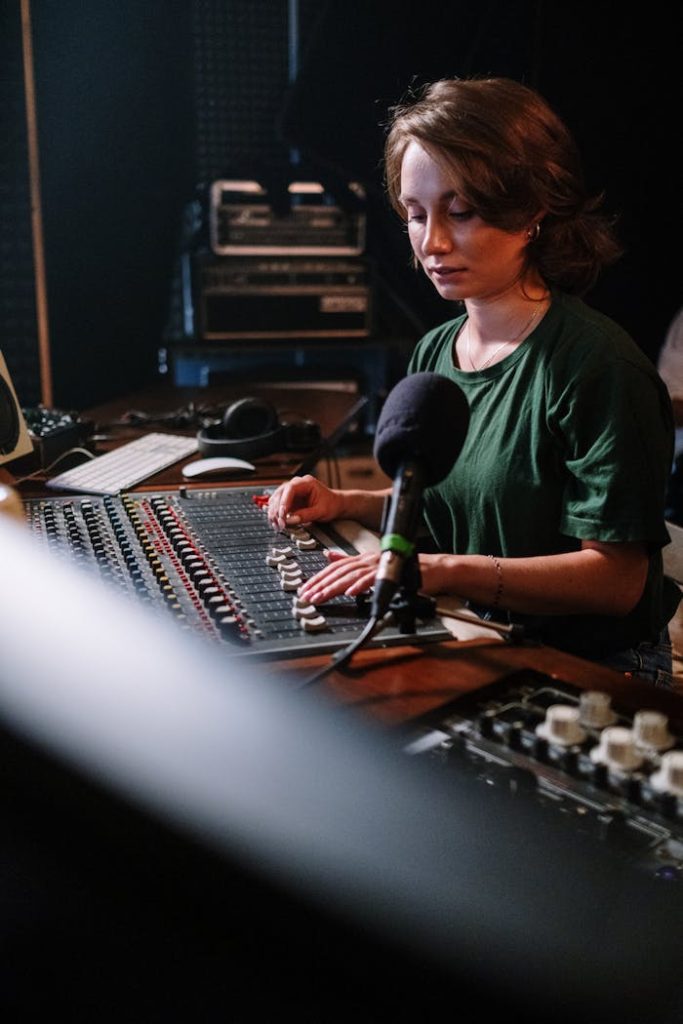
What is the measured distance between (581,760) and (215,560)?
638 millimetres

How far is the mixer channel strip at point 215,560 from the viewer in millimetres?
1042

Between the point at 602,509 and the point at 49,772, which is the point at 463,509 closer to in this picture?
the point at 602,509

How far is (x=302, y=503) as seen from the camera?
1.47m

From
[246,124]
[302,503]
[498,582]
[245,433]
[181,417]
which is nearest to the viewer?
[498,582]

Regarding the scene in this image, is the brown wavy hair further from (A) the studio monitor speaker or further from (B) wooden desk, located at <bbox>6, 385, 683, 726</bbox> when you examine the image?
(A) the studio monitor speaker

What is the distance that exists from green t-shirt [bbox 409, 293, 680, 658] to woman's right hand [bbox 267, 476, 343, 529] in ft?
0.63

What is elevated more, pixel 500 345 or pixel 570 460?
pixel 500 345

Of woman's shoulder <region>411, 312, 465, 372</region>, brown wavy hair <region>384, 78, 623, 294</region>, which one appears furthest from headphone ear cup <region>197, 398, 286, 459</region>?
brown wavy hair <region>384, 78, 623, 294</region>

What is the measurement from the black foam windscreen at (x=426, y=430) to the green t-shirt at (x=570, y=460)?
0.38 meters

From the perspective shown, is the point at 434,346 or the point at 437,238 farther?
the point at 434,346

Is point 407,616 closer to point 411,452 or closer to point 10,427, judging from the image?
point 411,452

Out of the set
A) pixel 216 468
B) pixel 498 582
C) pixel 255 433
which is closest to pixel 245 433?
pixel 255 433

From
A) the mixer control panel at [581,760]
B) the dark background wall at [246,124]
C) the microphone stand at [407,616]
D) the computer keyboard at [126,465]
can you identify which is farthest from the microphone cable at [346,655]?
the dark background wall at [246,124]

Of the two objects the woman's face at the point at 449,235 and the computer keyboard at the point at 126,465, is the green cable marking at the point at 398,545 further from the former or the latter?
the computer keyboard at the point at 126,465
